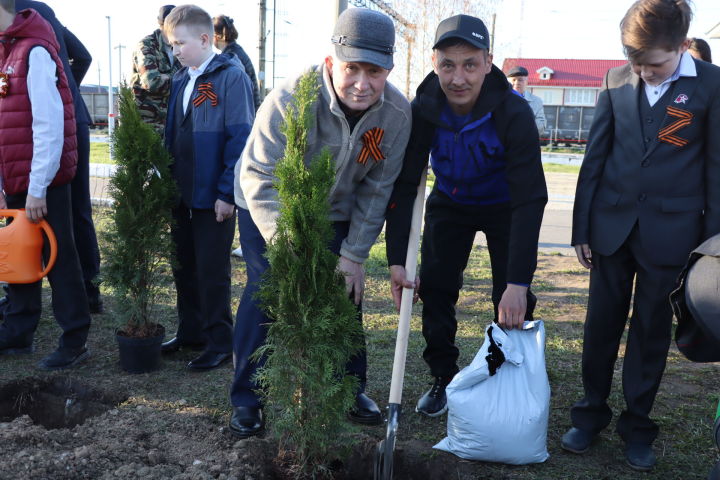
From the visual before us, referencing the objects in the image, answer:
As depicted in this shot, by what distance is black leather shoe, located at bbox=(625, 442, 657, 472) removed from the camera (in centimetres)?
312

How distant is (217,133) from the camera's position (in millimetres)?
3996

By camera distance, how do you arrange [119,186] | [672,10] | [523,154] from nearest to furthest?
[672,10] → [523,154] → [119,186]

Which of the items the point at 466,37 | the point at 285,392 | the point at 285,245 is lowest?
the point at 285,392

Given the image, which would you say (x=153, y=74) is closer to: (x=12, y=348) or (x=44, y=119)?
(x=44, y=119)

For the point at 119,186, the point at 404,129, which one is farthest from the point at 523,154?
the point at 119,186

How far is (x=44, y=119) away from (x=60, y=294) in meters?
1.12

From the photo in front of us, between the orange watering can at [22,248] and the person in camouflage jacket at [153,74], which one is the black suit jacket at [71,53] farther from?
the orange watering can at [22,248]

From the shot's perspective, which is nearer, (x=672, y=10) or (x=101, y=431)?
(x=672, y=10)

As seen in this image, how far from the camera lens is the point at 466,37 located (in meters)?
2.87

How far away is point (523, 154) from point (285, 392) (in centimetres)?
149

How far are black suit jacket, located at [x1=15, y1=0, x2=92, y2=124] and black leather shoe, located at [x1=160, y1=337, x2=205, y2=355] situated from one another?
1798 millimetres

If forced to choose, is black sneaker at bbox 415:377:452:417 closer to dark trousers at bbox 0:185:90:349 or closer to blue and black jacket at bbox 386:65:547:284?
blue and black jacket at bbox 386:65:547:284

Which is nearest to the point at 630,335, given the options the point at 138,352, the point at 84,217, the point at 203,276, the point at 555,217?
the point at 203,276

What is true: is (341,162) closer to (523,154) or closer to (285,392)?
(523,154)
